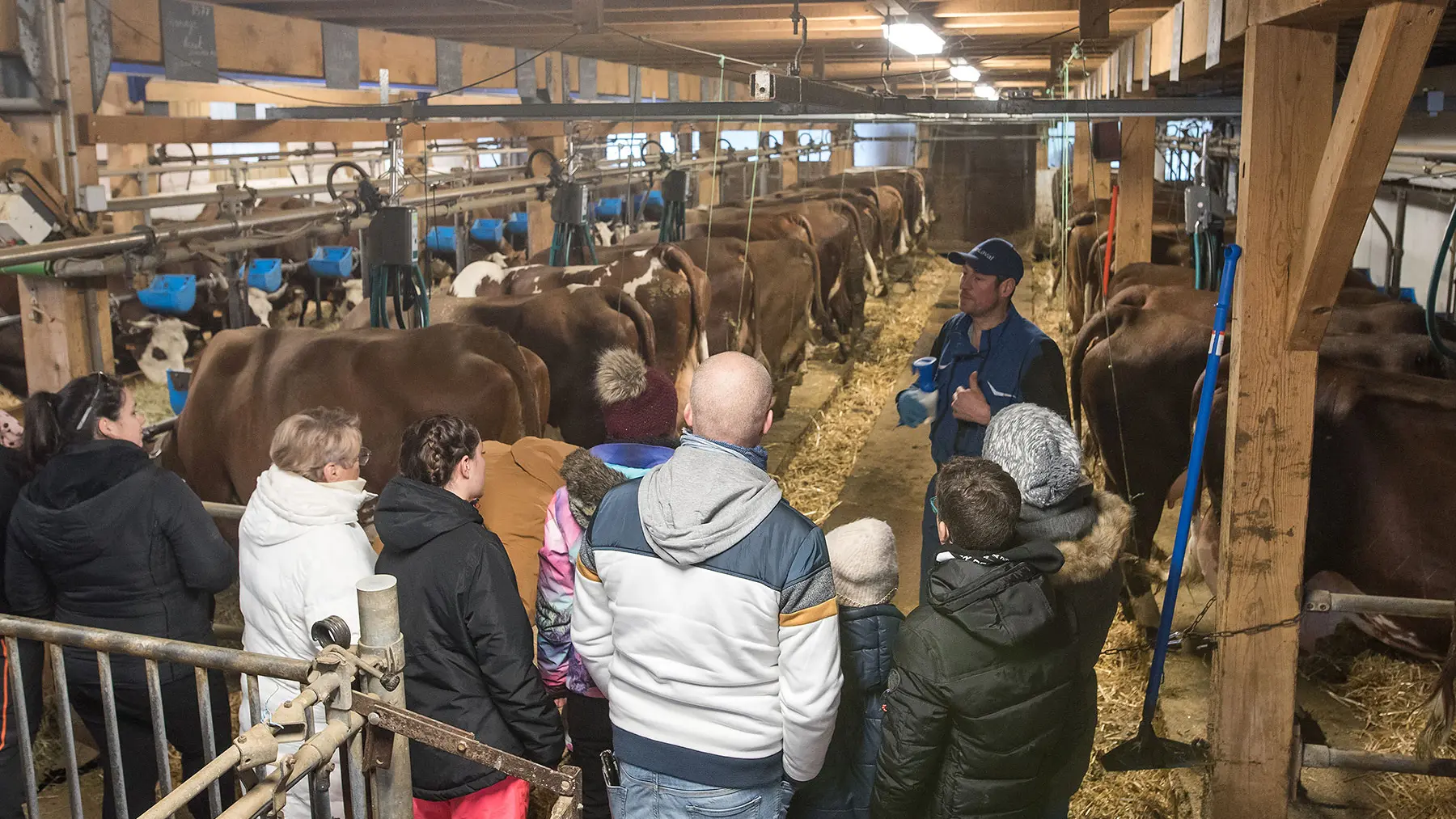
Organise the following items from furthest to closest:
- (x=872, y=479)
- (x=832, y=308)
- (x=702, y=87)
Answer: (x=702, y=87), (x=832, y=308), (x=872, y=479)

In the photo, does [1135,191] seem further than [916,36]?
Yes

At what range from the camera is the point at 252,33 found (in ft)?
20.8

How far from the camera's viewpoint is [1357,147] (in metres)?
2.87

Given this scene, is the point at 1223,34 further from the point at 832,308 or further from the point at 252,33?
the point at 832,308

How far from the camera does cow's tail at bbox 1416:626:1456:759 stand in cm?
Answer: 333

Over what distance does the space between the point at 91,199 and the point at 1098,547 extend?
4.35 meters

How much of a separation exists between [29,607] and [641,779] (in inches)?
80.6

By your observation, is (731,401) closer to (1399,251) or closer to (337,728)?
(337,728)

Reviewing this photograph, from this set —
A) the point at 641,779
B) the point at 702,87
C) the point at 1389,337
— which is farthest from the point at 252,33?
the point at 702,87

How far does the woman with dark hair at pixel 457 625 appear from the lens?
8.99 feet

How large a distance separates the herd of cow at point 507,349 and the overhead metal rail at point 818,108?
0.52 metres

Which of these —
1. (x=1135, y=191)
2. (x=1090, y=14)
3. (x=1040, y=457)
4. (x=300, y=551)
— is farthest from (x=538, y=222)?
(x=1040, y=457)

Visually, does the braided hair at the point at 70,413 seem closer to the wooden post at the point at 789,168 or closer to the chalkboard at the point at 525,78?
the chalkboard at the point at 525,78

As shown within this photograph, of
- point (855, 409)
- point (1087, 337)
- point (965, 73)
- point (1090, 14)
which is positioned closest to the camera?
point (1090, 14)
